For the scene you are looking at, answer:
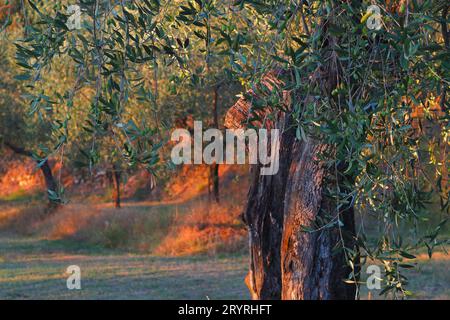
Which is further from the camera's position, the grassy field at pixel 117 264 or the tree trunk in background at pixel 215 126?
the tree trunk in background at pixel 215 126

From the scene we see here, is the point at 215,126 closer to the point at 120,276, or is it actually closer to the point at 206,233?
the point at 206,233

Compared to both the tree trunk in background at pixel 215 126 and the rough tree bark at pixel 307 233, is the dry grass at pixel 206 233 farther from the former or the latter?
the rough tree bark at pixel 307 233

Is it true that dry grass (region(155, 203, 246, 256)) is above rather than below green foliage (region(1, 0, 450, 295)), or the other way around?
below

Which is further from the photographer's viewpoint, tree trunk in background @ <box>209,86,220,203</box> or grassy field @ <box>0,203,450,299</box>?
tree trunk in background @ <box>209,86,220,203</box>

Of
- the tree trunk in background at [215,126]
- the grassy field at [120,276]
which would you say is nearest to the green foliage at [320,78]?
the grassy field at [120,276]

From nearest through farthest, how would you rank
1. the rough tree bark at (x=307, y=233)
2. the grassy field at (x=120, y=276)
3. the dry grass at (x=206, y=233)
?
1. the rough tree bark at (x=307, y=233)
2. the grassy field at (x=120, y=276)
3. the dry grass at (x=206, y=233)

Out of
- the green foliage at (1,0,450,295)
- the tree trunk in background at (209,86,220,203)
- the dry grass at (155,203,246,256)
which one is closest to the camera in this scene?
the green foliage at (1,0,450,295)

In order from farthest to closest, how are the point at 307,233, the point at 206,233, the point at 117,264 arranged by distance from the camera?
the point at 206,233 → the point at 117,264 → the point at 307,233

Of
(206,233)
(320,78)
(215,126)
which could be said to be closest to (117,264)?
(206,233)

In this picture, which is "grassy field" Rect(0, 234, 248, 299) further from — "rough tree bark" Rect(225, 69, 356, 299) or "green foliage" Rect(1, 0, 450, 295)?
"green foliage" Rect(1, 0, 450, 295)

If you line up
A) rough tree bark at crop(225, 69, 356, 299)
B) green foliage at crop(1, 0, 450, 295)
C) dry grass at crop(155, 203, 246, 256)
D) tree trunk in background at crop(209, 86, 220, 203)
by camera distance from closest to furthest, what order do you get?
green foliage at crop(1, 0, 450, 295) → rough tree bark at crop(225, 69, 356, 299) → dry grass at crop(155, 203, 246, 256) → tree trunk in background at crop(209, 86, 220, 203)

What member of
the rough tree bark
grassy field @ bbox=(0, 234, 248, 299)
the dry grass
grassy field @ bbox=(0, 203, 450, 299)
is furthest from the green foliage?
the dry grass

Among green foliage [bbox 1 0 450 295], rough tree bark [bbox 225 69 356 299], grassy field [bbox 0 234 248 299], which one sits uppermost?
green foliage [bbox 1 0 450 295]

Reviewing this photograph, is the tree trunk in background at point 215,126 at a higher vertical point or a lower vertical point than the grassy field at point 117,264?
higher
